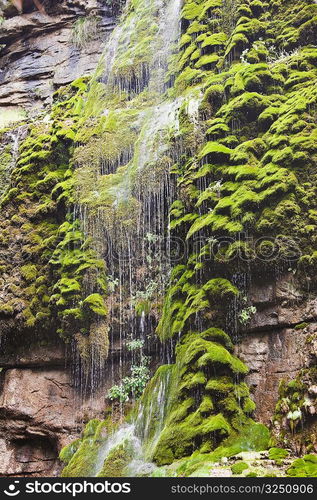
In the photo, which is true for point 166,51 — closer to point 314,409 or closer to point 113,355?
point 113,355

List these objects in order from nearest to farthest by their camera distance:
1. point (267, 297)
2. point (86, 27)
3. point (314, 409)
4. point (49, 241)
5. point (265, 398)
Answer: point (314, 409), point (265, 398), point (267, 297), point (49, 241), point (86, 27)

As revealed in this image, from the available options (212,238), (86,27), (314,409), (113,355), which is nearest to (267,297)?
(212,238)

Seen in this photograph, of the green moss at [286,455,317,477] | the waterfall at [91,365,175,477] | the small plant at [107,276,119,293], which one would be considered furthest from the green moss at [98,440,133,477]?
the small plant at [107,276,119,293]

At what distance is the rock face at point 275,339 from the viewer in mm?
8805

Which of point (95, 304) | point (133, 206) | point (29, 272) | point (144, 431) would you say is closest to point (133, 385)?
point (144, 431)

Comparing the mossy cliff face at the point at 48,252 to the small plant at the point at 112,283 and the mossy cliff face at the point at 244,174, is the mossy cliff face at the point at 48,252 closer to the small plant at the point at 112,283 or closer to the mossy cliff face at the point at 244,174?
the small plant at the point at 112,283

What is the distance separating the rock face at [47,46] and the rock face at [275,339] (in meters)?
15.0

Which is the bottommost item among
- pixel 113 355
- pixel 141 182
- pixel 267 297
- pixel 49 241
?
pixel 113 355

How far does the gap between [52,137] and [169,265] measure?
6003 millimetres

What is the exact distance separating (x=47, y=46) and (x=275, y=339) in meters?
18.9

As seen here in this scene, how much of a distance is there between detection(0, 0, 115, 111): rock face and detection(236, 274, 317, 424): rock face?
590 inches

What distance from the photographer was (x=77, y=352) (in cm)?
1210

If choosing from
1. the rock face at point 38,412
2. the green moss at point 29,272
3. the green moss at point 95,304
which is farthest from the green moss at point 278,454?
the green moss at point 29,272

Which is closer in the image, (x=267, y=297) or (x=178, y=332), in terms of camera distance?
(x=267, y=297)
